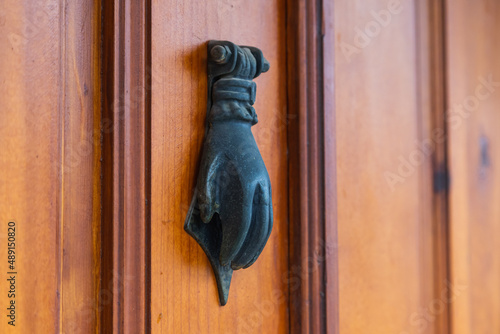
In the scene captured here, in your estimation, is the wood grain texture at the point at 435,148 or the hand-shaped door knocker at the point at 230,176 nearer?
the hand-shaped door knocker at the point at 230,176

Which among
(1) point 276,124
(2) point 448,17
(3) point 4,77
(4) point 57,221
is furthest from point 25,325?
(2) point 448,17

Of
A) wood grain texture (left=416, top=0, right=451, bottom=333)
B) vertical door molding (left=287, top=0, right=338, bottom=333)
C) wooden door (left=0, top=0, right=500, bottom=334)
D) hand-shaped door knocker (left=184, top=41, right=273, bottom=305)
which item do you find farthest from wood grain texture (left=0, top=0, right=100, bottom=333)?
wood grain texture (left=416, top=0, right=451, bottom=333)

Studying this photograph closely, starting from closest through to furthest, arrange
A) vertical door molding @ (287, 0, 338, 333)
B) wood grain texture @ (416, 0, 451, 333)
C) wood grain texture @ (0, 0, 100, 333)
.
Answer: wood grain texture @ (0, 0, 100, 333), vertical door molding @ (287, 0, 338, 333), wood grain texture @ (416, 0, 451, 333)

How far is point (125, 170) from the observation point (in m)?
0.45

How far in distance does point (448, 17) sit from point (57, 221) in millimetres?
648

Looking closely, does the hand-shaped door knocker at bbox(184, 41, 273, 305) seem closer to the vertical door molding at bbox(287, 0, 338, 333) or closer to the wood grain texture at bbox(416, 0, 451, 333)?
the vertical door molding at bbox(287, 0, 338, 333)

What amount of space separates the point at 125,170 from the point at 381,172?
384mm

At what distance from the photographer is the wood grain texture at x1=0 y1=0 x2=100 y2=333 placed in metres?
0.40

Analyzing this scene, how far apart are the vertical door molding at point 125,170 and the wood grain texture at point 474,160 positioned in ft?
1.66

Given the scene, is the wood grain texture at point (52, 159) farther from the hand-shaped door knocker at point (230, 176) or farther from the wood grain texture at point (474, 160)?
the wood grain texture at point (474, 160)

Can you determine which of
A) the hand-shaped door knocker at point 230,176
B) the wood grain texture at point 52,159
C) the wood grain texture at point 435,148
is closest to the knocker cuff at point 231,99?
the hand-shaped door knocker at point 230,176

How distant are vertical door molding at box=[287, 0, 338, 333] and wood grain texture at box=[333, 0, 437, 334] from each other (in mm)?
48

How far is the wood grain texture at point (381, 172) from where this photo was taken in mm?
643

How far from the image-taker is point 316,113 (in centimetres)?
58
